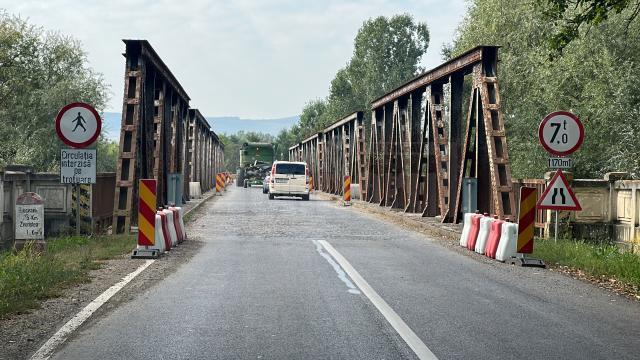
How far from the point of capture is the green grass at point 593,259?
10672mm

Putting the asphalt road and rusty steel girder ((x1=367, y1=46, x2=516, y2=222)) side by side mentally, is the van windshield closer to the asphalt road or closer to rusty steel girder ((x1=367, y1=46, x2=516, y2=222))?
rusty steel girder ((x1=367, y1=46, x2=516, y2=222))

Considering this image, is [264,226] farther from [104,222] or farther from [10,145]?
[10,145]

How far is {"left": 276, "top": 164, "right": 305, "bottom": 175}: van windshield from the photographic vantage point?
3822 centimetres

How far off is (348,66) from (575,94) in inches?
2408

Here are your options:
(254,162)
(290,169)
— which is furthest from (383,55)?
(290,169)

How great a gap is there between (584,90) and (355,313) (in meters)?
23.3

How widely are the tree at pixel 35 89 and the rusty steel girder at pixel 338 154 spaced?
15.3 metres

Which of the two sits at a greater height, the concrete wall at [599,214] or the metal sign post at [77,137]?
the metal sign post at [77,137]

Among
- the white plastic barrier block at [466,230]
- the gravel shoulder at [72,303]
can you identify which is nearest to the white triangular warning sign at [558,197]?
the white plastic barrier block at [466,230]

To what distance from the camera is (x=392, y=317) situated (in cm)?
738

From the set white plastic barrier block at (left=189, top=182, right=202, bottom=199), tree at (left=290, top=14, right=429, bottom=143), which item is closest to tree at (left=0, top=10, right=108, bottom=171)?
white plastic barrier block at (left=189, top=182, right=202, bottom=199)

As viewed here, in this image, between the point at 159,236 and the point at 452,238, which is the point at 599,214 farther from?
the point at 159,236

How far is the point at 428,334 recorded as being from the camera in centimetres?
661

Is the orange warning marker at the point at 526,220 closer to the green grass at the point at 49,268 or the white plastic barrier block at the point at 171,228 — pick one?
the white plastic barrier block at the point at 171,228
